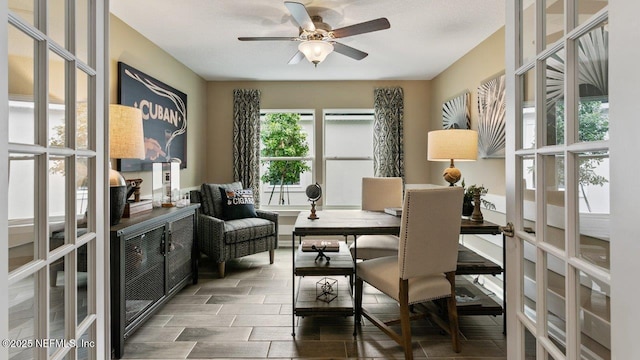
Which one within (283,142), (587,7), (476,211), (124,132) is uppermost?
(283,142)

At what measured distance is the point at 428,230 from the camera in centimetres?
200

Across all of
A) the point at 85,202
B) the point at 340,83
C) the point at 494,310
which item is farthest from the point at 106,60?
the point at 340,83

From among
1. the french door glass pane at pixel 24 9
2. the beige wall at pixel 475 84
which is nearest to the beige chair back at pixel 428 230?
the beige wall at pixel 475 84

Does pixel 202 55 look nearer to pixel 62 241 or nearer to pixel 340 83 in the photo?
pixel 340 83

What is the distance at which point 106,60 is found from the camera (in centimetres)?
123

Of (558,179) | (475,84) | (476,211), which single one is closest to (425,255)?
(476,211)

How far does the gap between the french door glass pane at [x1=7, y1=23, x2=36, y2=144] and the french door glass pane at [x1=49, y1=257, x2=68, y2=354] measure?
37cm

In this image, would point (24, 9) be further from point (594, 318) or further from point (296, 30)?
point (296, 30)

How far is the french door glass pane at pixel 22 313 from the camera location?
2.56 ft

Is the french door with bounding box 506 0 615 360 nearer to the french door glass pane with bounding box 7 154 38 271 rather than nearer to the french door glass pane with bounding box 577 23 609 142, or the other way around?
the french door glass pane with bounding box 577 23 609 142

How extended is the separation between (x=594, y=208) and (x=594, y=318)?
282 mm

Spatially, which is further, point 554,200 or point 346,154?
point 346,154

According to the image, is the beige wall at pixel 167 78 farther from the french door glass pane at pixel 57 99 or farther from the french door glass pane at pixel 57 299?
the french door glass pane at pixel 57 299

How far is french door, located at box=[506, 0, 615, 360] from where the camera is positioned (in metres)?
0.81
